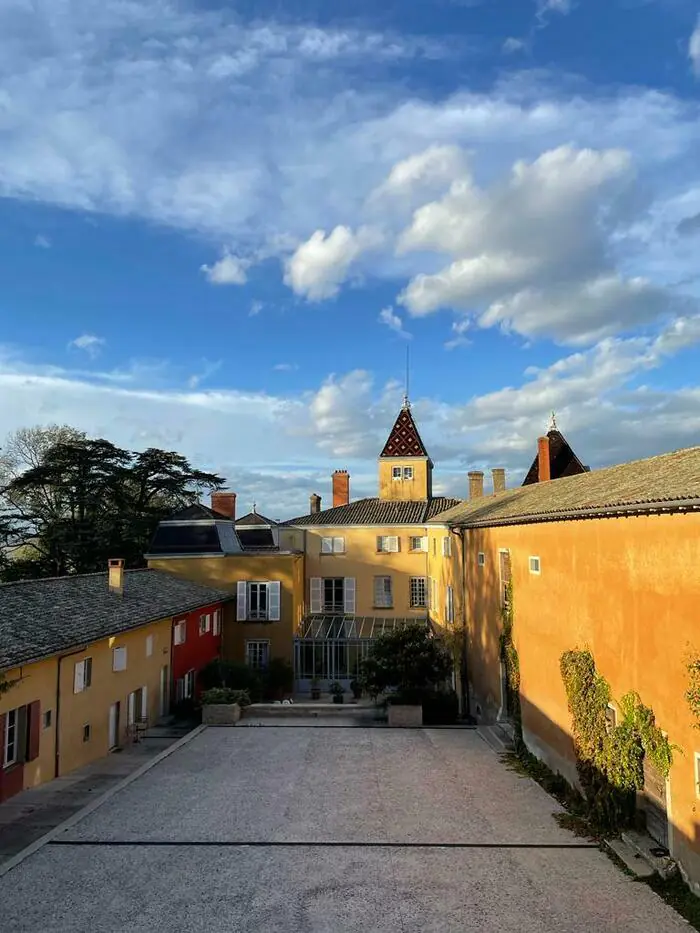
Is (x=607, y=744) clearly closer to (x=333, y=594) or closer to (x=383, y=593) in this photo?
(x=383, y=593)

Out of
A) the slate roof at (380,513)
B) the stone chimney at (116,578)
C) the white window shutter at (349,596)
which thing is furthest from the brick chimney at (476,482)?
the stone chimney at (116,578)

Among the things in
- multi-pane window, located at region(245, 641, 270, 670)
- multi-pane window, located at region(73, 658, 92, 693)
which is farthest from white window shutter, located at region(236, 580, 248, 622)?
multi-pane window, located at region(73, 658, 92, 693)

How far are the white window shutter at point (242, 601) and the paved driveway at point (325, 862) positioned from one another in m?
15.6

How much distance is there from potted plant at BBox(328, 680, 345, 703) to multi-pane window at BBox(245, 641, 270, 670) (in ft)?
10.8

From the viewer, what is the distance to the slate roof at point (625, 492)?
352 inches

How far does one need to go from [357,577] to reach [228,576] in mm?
9874

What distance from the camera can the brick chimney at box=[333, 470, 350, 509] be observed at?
4333 cm

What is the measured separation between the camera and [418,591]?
37.9 metres

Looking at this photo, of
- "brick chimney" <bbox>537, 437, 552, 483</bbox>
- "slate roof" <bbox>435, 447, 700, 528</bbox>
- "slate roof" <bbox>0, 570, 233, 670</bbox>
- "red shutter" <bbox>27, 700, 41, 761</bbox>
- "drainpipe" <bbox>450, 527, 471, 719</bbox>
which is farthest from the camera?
"brick chimney" <bbox>537, 437, 552, 483</bbox>

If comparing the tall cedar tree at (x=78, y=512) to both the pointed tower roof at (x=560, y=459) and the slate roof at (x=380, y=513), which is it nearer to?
the slate roof at (x=380, y=513)

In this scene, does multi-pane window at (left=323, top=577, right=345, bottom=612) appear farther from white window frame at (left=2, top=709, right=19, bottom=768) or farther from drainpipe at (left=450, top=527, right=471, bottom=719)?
white window frame at (left=2, top=709, right=19, bottom=768)

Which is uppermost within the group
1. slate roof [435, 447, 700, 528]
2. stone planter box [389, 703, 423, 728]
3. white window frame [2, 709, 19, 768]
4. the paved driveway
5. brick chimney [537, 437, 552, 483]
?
brick chimney [537, 437, 552, 483]

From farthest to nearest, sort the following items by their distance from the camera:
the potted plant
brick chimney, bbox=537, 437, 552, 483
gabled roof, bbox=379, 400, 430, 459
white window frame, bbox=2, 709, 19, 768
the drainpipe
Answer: gabled roof, bbox=379, 400, 430, 459
brick chimney, bbox=537, 437, 552, 483
the potted plant
the drainpipe
white window frame, bbox=2, 709, 19, 768

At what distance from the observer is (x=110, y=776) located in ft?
52.3
